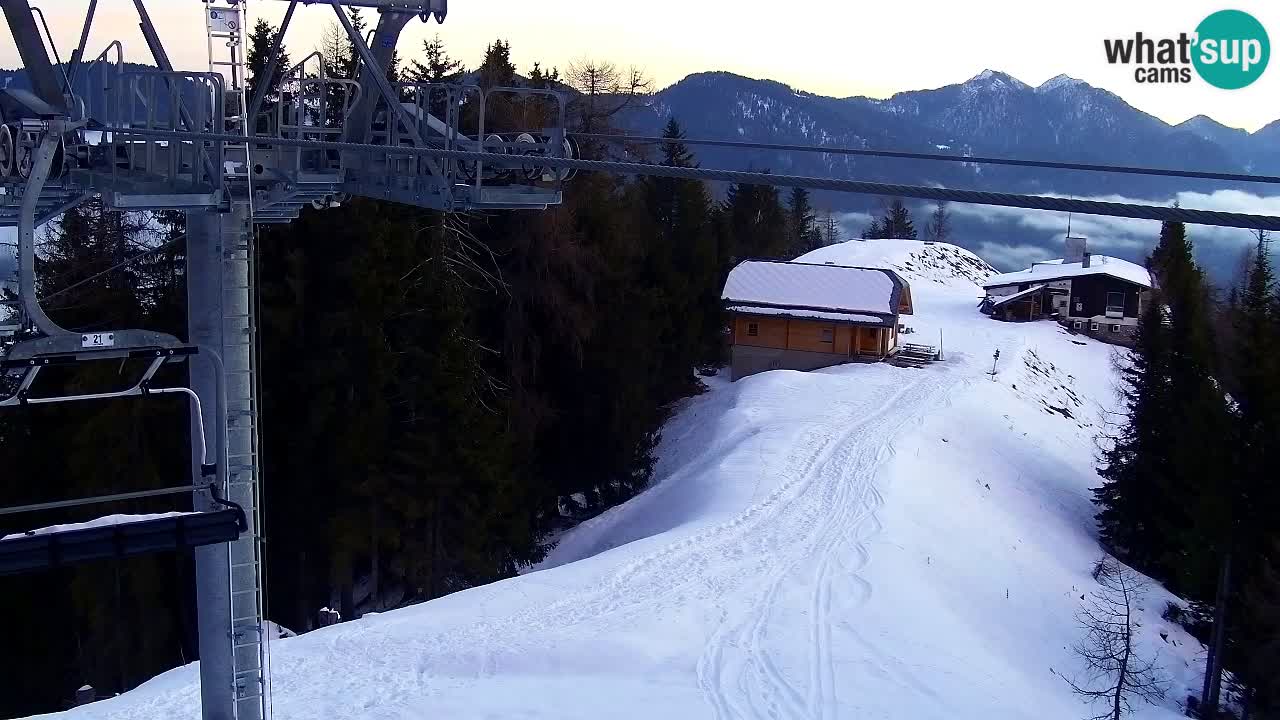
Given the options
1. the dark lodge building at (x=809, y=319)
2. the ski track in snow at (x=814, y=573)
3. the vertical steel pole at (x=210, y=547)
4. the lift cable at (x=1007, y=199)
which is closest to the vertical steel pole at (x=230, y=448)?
the vertical steel pole at (x=210, y=547)

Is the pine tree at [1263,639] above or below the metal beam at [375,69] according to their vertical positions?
below

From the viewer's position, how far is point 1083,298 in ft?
196

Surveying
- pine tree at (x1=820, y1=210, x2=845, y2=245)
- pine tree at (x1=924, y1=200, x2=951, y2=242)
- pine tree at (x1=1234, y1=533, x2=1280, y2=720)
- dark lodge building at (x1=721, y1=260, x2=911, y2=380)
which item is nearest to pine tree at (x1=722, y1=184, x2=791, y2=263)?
dark lodge building at (x1=721, y1=260, x2=911, y2=380)

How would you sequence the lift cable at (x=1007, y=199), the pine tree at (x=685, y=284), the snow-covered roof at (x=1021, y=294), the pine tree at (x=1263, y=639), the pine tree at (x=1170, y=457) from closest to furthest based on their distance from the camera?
the lift cable at (x=1007, y=199)
the pine tree at (x=1263, y=639)
the pine tree at (x=1170, y=457)
the pine tree at (x=685, y=284)
the snow-covered roof at (x=1021, y=294)

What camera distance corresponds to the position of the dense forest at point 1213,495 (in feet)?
76.4

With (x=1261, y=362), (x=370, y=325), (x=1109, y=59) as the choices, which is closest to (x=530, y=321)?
(x=370, y=325)

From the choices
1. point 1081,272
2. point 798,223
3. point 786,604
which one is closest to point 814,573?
point 786,604

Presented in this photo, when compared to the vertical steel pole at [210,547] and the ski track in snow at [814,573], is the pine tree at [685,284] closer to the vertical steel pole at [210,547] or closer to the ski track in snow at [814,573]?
the ski track in snow at [814,573]

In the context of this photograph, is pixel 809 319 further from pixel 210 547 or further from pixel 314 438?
pixel 210 547

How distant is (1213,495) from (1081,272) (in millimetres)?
37217

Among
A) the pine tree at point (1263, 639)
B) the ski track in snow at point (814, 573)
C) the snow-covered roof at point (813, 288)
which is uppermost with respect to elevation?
the snow-covered roof at point (813, 288)

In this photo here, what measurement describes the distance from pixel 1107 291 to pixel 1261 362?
34.6 metres

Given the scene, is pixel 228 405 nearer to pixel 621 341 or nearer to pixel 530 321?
pixel 530 321

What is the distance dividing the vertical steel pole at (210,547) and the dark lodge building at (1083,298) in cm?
5536
